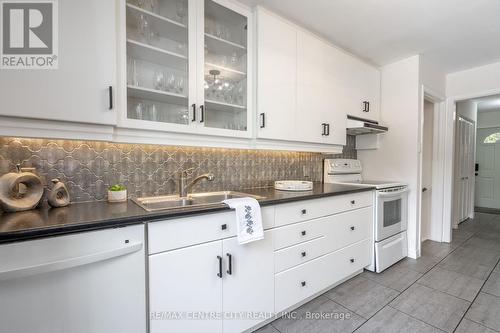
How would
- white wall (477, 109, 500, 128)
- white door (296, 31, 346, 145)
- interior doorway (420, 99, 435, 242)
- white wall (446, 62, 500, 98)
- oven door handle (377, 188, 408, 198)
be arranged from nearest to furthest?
1. white door (296, 31, 346, 145)
2. oven door handle (377, 188, 408, 198)
3. white wall (446, 62, 500, 98)
4. interior doorway (420, 99, 435, 242)
5. white wall (477, 109, 500, 128)

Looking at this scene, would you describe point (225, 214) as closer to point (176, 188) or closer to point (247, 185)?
point (176, 188)

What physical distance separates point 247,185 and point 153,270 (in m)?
1.21

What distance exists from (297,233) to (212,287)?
→ 74cm

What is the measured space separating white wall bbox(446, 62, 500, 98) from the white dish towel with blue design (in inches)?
144

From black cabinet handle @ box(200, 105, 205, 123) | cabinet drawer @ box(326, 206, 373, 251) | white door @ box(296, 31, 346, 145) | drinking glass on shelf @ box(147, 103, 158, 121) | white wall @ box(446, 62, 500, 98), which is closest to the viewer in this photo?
drinking glass on shelf @ box(147, 103, 158, 121)

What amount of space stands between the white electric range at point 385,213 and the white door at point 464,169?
7.26 feet

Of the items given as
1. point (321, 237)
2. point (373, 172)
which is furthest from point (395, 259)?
point (321, 237)

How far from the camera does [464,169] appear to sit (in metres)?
4.33

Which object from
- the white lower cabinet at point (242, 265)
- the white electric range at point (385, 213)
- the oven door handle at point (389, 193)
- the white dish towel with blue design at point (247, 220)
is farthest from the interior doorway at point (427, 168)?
the white dish towel with blue design at point (247, 220)

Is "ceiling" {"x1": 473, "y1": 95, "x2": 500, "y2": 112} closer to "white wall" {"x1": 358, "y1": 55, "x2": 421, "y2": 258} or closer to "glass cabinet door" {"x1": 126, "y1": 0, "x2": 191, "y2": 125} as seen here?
"white wall" {"x1": 358, "y1": 55, "x2": 421, "y2": 258}

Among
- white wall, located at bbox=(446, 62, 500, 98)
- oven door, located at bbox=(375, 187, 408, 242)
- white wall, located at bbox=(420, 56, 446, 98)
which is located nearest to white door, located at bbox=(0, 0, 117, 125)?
oven door, located at bbox=(375, 187, 408, 242)

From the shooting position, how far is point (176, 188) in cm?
179

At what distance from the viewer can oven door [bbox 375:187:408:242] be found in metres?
2.38

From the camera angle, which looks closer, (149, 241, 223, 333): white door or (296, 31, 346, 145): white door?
(149, 241, 223, 333): white door
